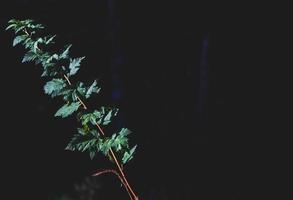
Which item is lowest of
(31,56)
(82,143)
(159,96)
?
(159,96)

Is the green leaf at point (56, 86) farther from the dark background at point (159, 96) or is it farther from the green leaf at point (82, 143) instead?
the dark background at point (159, 96)

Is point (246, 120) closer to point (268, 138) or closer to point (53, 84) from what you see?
point (268, 138)

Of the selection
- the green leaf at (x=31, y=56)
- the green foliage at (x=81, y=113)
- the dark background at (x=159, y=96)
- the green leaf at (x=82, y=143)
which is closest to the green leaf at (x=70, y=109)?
the green foliage at (x=81, y=113)

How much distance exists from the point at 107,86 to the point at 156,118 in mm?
792

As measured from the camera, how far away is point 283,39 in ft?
16.6

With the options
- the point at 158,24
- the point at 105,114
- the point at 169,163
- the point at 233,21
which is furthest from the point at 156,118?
the point at 105,114

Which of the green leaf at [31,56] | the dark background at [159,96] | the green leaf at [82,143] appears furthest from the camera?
the dark background at [159,96]

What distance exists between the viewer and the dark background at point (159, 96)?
442 cm

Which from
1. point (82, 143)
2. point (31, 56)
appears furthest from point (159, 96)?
point (82, 143)

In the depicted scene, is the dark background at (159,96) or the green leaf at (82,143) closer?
the green leaf at (82,143)

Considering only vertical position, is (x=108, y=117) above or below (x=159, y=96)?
above

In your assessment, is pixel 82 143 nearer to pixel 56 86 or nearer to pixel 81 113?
pixel 81 113

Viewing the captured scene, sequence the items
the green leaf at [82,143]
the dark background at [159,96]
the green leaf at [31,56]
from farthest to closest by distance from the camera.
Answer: the dark background at [159,96] → the green leaf at [31,56] → the green leaf at [82,143]

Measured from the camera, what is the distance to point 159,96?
513cm
